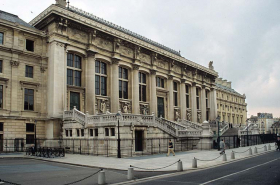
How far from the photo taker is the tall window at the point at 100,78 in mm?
42031

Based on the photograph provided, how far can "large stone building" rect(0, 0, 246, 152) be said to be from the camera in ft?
108

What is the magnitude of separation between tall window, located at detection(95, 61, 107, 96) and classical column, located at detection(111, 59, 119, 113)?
1.22 metres

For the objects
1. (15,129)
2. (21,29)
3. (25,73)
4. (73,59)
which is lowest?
(15,129)

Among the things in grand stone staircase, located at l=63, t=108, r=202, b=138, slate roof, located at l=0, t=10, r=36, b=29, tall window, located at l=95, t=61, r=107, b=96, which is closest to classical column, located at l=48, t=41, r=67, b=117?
grand stone staircase, located at l=63, t=108, r=202, b=138

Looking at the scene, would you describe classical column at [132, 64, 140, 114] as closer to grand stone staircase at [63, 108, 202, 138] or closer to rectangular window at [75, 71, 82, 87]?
rectangular window at [75, 71, 82, 87]

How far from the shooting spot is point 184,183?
13.3 metres

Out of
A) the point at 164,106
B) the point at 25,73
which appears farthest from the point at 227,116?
the point at 25,73

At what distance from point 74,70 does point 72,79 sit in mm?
1301

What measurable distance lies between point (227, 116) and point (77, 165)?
7723cm

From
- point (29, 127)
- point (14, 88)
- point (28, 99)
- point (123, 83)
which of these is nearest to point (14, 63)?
point (14, 88)

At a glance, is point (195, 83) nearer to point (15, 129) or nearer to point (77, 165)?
point (15, 129)

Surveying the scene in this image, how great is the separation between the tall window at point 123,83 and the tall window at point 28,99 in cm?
1435

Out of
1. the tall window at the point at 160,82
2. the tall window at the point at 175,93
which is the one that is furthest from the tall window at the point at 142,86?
the tall window at the point at 175,93

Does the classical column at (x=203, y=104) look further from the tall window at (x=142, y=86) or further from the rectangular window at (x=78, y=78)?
the rectangular window at (x=78, y=78)
